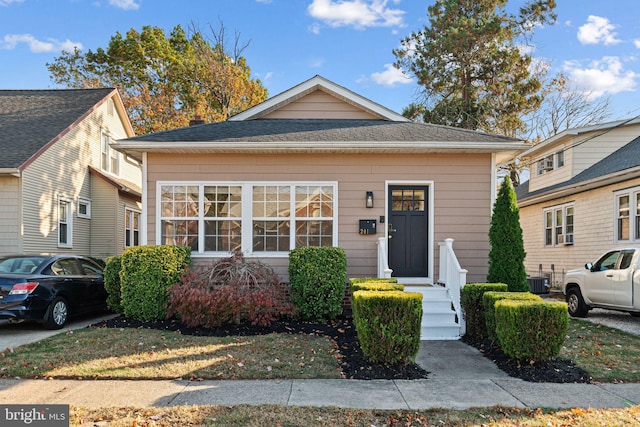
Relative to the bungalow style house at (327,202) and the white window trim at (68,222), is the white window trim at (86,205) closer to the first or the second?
the white window trim at (68,222)

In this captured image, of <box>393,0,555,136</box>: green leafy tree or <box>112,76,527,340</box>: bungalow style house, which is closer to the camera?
<box>112,76,527,340</box>: bungalow style house

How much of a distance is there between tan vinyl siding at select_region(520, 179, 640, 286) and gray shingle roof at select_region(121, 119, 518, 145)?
19.1ft

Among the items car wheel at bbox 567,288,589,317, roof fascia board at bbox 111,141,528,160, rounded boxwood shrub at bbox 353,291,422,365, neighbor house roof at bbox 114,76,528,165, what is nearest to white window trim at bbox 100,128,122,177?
neighbor house roof at bbox 114,76,528,165

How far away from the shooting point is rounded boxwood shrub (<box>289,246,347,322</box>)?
800cm

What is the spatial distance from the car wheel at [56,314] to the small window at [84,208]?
668 cm

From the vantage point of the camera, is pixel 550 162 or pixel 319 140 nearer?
pixel 319 140

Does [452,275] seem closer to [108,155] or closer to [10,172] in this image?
[10,172]

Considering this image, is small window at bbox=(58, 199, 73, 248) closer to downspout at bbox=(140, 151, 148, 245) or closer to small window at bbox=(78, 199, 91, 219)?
small window at bbox=(78, 199, 91, 219)

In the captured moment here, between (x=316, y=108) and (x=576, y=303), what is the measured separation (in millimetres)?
7513

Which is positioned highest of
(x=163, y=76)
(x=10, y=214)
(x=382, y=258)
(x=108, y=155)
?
(x=163, y=76)

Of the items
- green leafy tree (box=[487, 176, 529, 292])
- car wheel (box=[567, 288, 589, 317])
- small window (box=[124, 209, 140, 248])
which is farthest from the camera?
small window (box=[124, 209, 140, 248])

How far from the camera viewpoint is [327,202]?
29.9ft

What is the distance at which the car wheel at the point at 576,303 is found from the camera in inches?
370

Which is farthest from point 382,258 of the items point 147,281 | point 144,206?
point 144,206
